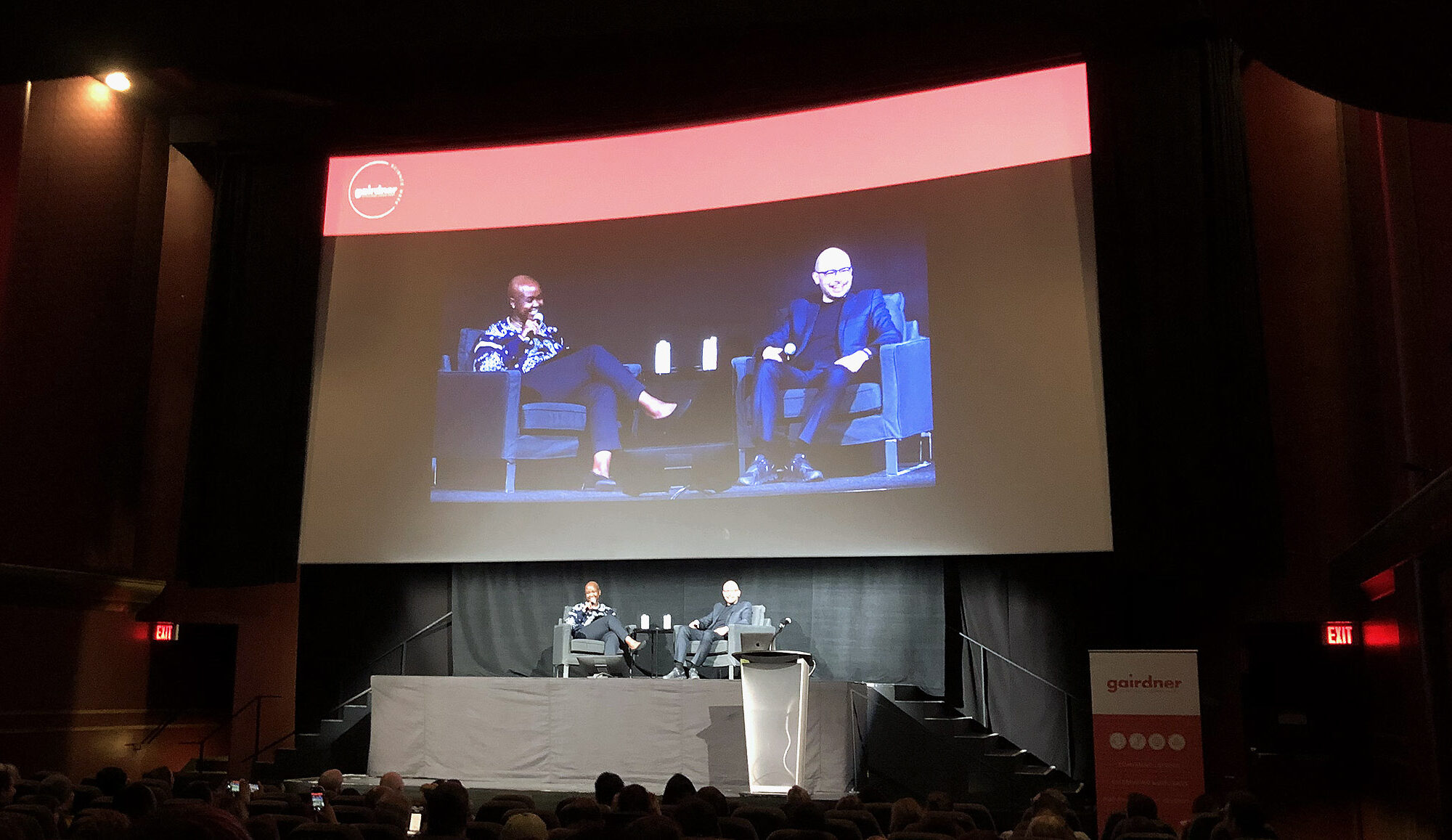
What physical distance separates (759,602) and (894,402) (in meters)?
2.64

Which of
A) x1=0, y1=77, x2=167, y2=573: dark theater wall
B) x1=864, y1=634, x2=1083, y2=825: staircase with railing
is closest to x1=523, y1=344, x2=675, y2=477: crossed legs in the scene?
x1=864, y1=634, x2=1083, y2=825: staircase with railing

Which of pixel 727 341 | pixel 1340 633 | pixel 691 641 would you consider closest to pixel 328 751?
pixel 691 641

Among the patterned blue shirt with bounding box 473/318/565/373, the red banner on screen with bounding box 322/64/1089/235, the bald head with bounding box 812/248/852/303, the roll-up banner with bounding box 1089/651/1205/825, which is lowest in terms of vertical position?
the roll-up banner with bounding box 1089/651/1205/825

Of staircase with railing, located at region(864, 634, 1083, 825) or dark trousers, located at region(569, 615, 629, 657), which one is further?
dark trousers, located at region(569, 615, 629, 657)

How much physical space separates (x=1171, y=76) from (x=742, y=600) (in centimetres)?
553

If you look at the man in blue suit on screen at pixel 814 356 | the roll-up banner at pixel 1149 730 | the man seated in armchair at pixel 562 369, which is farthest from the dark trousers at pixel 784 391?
the roll-up banner at pixel 1149 730

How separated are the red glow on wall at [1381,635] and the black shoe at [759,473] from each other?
4.11 m

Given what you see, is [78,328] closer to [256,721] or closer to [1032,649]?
[256,721]

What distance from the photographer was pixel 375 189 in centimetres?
1070

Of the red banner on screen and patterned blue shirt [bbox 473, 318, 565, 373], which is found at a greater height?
the red banner on screen

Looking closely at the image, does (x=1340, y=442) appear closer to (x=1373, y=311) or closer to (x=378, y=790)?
(x=1373, y=311)

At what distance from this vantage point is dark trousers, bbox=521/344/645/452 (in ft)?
31.3

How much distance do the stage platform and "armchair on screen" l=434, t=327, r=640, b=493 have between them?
1.85 meters

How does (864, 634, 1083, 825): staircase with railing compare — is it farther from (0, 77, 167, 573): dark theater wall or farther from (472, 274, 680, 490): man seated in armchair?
(0, 77, 167, 573): dark theater wall
